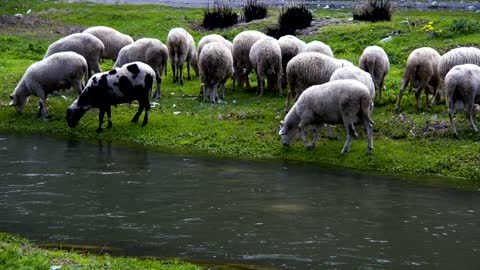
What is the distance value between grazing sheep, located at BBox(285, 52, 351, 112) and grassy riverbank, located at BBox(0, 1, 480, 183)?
117 centimetres

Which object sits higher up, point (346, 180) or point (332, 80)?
point (332, 80)

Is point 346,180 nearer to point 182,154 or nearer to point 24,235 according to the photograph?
point 182,154

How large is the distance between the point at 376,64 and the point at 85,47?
8761mm

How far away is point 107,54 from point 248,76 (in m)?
4.75

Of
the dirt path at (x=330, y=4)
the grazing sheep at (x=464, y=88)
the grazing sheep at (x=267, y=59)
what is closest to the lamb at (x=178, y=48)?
the grazing sheep at (x=267, y=59)

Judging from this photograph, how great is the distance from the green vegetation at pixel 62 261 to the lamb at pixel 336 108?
7.91 metres

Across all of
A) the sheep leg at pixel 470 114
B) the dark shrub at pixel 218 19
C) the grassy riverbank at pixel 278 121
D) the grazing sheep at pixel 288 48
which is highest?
the grazing sheep at pixel 288 48

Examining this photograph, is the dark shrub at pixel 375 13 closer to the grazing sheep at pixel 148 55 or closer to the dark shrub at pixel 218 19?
the dark shrub at pixel 218 19

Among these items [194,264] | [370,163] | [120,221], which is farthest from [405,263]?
[370,163]

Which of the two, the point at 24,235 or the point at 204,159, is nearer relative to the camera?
the point at 24,235

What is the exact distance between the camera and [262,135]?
19.9m

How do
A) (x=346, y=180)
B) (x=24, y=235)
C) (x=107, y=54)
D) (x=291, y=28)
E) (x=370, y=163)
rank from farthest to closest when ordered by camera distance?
(x=291, y=28)
(x=107, y=54)
(x=370, y=163)
(x=346, y=180)
(x=24, y=235)

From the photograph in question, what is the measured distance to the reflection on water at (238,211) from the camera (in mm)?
11508

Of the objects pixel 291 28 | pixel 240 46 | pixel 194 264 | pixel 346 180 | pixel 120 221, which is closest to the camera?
pixel 194 264
